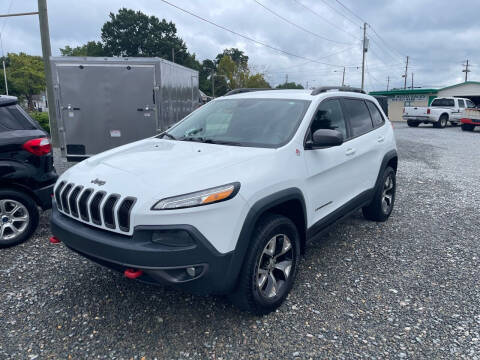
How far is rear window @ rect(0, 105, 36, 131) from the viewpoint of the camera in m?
4.34

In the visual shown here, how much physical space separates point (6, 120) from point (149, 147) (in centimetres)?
204

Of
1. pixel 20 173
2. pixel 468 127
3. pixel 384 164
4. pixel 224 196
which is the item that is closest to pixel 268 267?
pixel 224 196

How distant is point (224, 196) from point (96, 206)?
0.89 m

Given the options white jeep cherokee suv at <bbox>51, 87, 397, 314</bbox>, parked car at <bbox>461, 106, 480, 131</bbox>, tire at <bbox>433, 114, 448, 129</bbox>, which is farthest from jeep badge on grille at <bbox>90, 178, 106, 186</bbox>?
tire at <bbox>433, 114, 448, 129</bbox>

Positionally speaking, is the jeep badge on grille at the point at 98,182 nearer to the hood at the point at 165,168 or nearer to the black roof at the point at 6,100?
the hood at the point at 165,168

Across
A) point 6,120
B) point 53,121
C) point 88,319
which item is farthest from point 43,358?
point 53,121

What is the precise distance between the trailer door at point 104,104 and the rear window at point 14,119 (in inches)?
153

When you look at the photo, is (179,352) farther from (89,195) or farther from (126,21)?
(126,21)

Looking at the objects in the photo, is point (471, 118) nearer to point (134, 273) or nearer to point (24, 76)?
point (134, 273)

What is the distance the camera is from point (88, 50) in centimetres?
7294

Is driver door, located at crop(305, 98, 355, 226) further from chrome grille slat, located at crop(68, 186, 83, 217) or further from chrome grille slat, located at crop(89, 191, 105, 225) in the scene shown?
chrome grille slat, located at crop(68, 186, 83, 217)

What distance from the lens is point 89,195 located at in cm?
271

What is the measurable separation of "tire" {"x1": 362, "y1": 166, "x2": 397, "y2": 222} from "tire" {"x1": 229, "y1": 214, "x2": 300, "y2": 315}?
2.23 m

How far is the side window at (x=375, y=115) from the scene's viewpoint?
5074 mm
